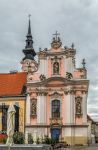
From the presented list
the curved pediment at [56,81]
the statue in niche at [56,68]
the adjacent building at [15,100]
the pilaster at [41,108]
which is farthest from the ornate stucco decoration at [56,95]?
the adjacent building at [15,100]

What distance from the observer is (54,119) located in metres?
49.2

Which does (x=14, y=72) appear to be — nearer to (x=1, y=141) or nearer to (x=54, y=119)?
(x=54, y=119)

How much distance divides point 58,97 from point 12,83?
7.59 m

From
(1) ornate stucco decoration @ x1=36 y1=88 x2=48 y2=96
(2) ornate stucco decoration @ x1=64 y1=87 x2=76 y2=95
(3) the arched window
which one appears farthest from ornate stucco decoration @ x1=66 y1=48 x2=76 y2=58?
(3) the arched window

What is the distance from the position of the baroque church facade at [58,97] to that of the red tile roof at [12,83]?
224 cm

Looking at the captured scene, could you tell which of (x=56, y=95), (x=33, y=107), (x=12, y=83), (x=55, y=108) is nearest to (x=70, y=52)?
(x=56, y=95)

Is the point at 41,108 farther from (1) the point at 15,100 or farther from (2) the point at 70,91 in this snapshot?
(2) the point at 70,91

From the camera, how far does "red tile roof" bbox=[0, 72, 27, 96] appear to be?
51.9 m

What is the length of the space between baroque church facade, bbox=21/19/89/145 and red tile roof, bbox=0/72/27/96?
2236 millimetres

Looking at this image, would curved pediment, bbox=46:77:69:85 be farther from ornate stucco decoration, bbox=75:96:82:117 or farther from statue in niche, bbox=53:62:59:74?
ornate stucco decoration, bbox=75:96:82:117

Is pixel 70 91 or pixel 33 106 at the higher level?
pixel 70 91

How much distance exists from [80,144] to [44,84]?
348 inches

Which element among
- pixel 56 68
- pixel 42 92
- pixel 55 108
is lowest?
pixel 55 108

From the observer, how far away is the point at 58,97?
4981cm
